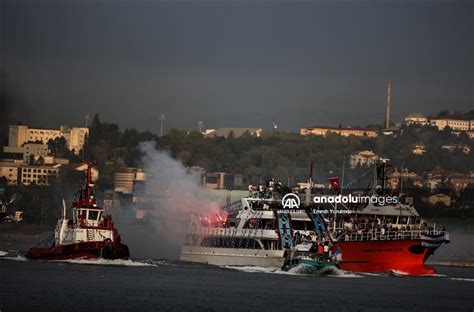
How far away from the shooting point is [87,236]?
481 ft

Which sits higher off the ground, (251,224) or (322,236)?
(251,224)

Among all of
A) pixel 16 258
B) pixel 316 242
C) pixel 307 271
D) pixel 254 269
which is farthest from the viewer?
pixel 16 258

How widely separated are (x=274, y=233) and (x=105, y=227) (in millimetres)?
15372

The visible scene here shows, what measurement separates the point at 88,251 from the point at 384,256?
27.5m

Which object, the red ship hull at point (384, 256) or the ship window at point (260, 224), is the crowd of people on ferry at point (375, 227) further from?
the ship window at point (260, 224)

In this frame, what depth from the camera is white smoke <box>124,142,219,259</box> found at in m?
178

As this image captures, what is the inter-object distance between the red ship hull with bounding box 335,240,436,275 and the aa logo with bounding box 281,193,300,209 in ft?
17.9

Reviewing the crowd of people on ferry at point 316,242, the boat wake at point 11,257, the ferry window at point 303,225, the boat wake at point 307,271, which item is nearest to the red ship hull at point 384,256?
the crowd of people on ferry at point 316,242

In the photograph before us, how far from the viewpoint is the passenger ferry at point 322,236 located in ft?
489

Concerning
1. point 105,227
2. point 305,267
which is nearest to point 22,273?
point 105,227

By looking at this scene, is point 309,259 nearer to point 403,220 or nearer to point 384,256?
point 384,256

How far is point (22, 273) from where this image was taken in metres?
135

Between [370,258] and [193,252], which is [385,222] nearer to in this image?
[370,258]

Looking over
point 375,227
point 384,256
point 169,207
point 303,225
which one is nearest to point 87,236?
point 303,225
